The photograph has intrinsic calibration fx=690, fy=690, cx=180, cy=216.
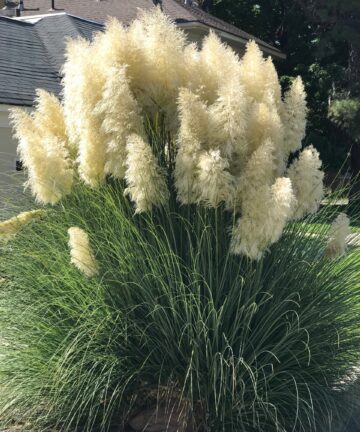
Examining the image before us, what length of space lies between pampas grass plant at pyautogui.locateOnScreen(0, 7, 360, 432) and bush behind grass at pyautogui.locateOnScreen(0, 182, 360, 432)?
1cm

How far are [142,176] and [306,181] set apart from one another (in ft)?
3.23

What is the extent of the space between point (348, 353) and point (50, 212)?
2005 millimetres

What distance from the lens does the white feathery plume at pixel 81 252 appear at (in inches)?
144

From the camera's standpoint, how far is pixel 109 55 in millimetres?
3902

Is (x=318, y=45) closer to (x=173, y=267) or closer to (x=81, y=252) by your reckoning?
(x=173, y=267)

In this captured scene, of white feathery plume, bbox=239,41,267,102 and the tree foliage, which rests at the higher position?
white feathery plume, bbox=239,41,267,102

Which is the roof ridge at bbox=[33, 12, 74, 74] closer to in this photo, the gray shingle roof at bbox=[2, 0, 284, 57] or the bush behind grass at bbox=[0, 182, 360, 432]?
the gray shingle roof at bbox=[2, 0, 284, 57]

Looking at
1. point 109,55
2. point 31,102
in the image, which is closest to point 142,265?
point 109,55

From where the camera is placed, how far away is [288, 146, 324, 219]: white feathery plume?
3980 mm

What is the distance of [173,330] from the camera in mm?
3707

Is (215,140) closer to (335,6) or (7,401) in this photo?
(7,401)

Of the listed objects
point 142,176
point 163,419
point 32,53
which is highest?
point 142,176

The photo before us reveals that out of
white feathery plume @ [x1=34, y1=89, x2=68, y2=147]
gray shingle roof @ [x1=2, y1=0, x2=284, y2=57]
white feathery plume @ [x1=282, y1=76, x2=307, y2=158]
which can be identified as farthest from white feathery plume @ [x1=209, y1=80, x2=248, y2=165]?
gray shingle roof @ [x1=2, y1=0, x2=284, y2=57]

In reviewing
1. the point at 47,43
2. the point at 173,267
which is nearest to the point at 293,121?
the point at 173,267
